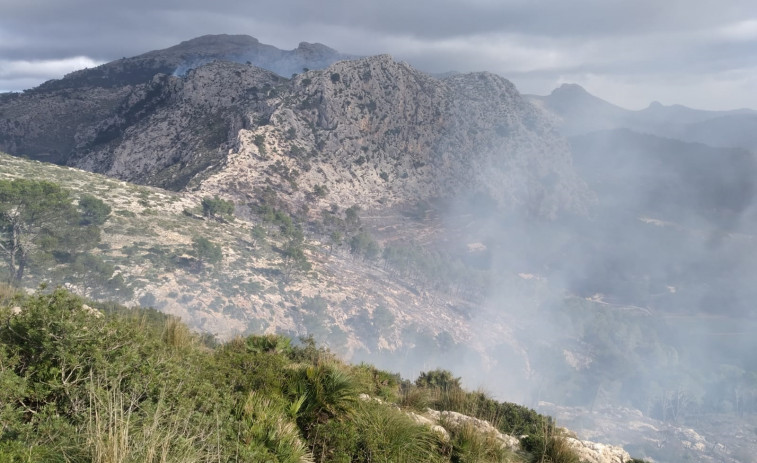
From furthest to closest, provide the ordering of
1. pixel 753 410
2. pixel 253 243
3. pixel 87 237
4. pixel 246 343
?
pixel 753 410 < pixel 253 243 < pixel 87 237 < pixel 246 343

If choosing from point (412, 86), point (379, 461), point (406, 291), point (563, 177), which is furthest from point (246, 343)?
point (563, 177)

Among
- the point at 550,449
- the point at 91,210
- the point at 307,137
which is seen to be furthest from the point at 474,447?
the point at 307,137

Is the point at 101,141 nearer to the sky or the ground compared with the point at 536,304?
nearer to the sky

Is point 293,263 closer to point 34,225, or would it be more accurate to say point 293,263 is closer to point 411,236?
Answer: point 34,225

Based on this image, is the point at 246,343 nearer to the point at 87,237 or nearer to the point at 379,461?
the point at 379,461

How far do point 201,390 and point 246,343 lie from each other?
4.41m

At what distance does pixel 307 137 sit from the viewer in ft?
327

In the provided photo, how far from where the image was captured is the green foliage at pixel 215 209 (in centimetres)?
6225

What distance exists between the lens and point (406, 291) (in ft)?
244

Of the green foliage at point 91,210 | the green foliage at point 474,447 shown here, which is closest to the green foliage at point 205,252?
the green foliage at point 91,210

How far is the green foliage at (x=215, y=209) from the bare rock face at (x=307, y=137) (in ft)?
33.7

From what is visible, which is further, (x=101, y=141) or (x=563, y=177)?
(x=563, y=177)

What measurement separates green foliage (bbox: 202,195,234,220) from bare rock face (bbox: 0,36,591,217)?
33.7 ft

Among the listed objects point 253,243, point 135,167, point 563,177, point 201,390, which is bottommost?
point 253,243
